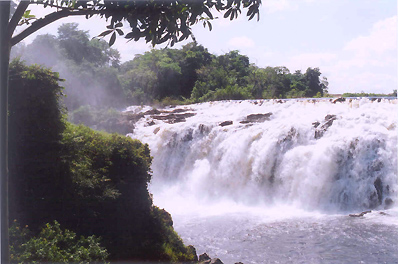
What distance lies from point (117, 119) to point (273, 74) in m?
15.6

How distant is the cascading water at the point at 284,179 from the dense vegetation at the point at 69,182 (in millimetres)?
2417

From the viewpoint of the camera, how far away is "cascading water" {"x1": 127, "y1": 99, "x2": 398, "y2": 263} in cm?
904

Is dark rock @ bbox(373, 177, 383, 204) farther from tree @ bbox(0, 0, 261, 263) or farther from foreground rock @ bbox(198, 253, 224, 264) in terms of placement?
tree @ bbox(0, 0, 261, 263)

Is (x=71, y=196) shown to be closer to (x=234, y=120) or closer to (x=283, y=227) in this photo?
(x=283, y=227)

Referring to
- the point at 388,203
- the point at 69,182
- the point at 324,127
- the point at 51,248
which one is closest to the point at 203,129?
the point at 324,127

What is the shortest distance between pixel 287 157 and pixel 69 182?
26.8ft

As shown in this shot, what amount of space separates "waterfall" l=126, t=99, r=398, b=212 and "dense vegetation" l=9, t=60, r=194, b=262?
20.4ft

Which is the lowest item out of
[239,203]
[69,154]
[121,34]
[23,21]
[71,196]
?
[239,203]

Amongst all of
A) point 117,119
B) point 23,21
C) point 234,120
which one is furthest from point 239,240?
point 117,119

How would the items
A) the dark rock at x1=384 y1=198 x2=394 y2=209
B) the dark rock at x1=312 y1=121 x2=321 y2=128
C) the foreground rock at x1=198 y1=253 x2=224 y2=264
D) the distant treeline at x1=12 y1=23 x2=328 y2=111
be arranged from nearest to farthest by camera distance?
the foreground rock at x1=198 y1=253 x2=224 y2=264, the dark rock at x1=384 y1=198 x2=394 y2=209, the dark rock at x1=312 y1=121 x2=321 y2=128, the distant treeline at x1=12 y1=23 x2=328 y2=111

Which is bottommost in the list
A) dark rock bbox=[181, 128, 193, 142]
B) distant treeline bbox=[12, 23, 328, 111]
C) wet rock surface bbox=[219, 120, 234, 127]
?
dark rock bbox=[181, 128, 193, 142]

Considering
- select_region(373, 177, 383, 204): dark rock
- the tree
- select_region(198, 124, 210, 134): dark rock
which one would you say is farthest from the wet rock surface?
the tree

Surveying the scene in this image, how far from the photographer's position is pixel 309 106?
16.4 metres

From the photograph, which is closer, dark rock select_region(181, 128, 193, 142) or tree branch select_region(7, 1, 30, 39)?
tree branch select_region(7, 1, 30, 39)
